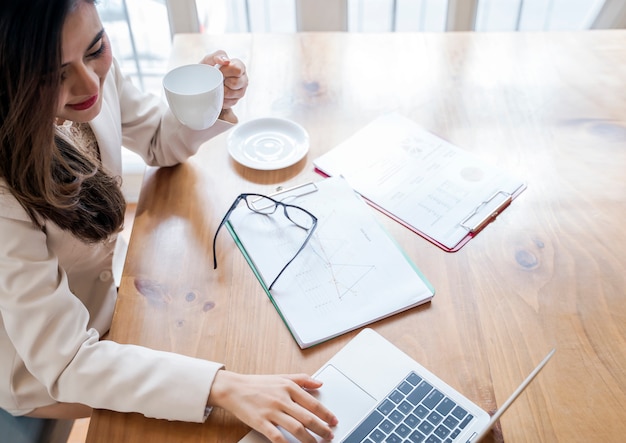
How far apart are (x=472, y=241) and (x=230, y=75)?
494 millimetres

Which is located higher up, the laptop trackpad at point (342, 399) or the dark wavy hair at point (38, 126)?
the dark wavy hair at point (38, 126)

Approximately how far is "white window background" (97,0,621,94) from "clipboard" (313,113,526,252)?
908 mm

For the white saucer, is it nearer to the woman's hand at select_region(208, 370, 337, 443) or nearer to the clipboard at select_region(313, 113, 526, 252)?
the clipboard at select_region(313, 113, 526, 252)

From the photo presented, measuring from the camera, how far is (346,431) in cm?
70

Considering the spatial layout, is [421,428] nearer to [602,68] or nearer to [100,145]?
[100,145]

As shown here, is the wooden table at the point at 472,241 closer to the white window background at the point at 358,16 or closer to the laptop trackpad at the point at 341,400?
the laptop trackpad at the point at 341,400

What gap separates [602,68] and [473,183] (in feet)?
1.56

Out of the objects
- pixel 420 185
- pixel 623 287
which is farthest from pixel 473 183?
pixel 623 287

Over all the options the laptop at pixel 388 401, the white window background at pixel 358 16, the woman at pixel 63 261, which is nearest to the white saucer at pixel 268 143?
the woman at pixel 63 261

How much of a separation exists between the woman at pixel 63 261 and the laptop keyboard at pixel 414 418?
0.18 feet

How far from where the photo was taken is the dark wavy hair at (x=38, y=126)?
2.16 ft

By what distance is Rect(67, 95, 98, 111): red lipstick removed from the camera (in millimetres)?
820

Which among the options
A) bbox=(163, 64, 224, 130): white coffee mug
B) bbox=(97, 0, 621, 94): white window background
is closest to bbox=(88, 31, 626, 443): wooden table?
bbox=(163, 64, 224, 130): white coffee mug

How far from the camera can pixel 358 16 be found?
1906 mm
